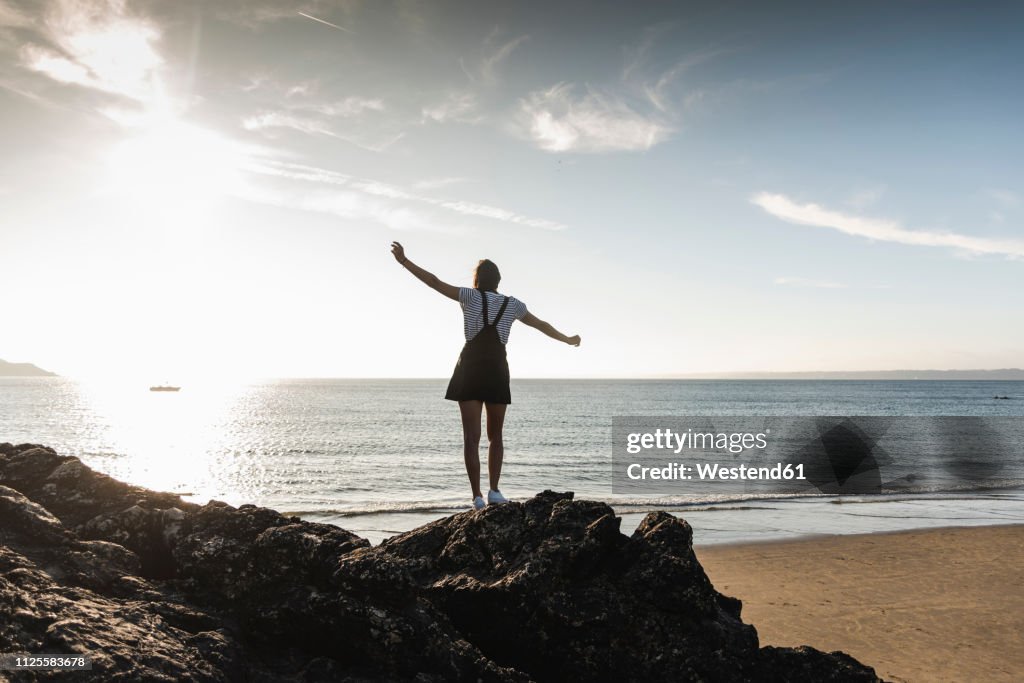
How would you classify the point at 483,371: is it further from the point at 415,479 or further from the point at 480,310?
the point at 415,479

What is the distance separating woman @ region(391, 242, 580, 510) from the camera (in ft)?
21.1

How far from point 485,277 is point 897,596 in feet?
30.1

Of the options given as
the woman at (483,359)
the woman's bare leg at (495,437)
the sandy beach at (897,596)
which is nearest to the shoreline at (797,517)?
the sandy beach at (897,596)

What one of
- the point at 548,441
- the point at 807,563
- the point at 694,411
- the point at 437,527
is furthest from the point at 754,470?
the point at 694,411

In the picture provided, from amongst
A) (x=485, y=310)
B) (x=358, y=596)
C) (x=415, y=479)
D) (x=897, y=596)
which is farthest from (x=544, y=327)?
(x=415, y=479)

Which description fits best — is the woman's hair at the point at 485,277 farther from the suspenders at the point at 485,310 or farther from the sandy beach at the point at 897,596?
the sandy beach at the point at 897,596

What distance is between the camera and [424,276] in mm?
6207

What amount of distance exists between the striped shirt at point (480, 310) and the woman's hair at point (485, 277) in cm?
12

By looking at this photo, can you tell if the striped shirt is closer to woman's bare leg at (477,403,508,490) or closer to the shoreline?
woman's bare leg at (477,403,508,490)

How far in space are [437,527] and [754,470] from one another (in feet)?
98.5

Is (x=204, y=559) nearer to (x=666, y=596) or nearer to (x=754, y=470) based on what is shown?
(x=666, y=596)

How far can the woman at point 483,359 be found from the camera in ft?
21.1

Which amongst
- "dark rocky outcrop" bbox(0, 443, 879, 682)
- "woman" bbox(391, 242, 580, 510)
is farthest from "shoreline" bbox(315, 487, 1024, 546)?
"dark rocky outcrop" bbox(0, 443, 879, 682)

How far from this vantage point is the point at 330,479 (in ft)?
89.8
